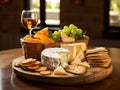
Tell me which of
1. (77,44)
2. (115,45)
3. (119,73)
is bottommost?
(115,45)

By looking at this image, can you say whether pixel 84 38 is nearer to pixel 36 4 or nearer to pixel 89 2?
pixel 89 2

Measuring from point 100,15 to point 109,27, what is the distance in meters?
0.27

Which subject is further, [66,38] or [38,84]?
[66,38]

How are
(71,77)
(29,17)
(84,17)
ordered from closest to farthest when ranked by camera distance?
1. (71,77)
2. (29,17)
3. (84,17)

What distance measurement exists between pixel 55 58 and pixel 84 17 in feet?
9.94

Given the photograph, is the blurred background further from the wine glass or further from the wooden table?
the wooden table

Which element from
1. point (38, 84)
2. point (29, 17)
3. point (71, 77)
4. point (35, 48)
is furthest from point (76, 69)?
point (29, 17)

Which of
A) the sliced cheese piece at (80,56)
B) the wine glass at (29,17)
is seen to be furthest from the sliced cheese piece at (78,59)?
the wine glass at (29,17)

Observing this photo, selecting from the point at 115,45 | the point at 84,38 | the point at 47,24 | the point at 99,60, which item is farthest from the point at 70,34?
the point at 47,24

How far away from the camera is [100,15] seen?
14.8 ft

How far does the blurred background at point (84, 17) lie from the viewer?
14.8ft

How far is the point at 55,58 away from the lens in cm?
163

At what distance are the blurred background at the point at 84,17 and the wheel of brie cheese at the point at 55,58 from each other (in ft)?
9.37

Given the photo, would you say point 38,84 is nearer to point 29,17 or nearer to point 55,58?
point 55,58
